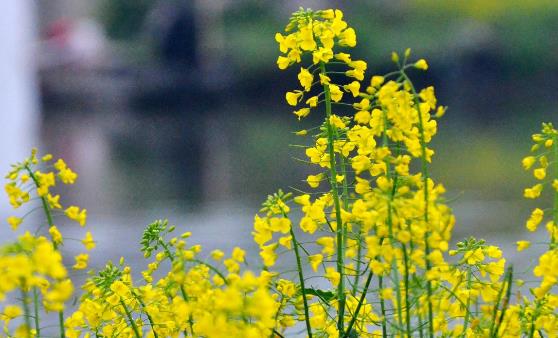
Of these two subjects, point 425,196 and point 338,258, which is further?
point 338,258

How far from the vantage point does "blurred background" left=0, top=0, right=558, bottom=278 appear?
34.0 feet

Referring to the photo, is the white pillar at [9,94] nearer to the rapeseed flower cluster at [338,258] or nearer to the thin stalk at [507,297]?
the rapeseed flower cluster at [338,258]

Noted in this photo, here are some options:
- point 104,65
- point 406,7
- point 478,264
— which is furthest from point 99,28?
point 478,264

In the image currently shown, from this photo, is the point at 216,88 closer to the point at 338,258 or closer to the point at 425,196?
the point at 338,258

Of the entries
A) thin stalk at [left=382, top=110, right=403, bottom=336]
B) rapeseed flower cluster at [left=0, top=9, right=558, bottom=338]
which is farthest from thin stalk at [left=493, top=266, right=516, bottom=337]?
thin stalk at [left=382, top=110, right=403, bottom=336]

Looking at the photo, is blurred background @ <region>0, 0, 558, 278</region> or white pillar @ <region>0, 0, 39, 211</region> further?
blurred background @ <region>0, 0, 558, 278</region>

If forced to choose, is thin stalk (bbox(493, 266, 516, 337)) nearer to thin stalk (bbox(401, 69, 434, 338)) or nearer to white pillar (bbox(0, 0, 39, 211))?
thin stalk (bbox(401, 69, 434, 338))

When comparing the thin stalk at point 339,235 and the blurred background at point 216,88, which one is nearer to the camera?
the thin stalk at point 339,235

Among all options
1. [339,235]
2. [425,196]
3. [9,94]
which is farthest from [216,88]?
[425,196]

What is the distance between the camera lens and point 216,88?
21.5 meters

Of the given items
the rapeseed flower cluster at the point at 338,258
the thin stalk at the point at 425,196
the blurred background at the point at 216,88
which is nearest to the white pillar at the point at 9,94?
the blurred background at the point at 216,88

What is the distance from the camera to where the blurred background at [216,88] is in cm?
1038

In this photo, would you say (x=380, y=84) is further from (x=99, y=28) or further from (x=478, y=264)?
(x=99, y=28)

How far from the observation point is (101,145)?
13.9m
